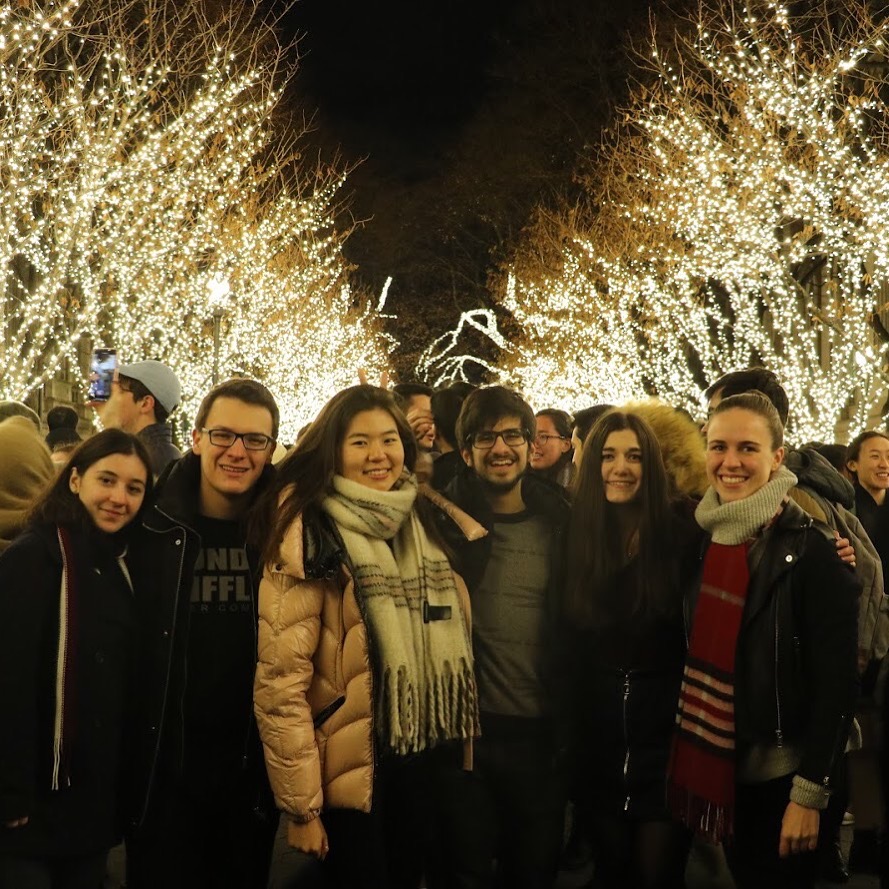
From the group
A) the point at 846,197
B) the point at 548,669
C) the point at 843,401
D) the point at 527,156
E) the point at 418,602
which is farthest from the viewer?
the point at 527,156

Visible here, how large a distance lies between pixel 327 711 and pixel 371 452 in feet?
2.82

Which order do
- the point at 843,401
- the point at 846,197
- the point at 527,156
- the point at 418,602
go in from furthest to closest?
the point at 527,156 → the point at 843,401 → the point at 846,197 → the point at 418,602

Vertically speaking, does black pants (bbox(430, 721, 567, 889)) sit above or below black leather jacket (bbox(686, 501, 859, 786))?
below

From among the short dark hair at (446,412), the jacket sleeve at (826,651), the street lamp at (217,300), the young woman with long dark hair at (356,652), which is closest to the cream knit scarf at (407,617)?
the young woman with long dark hair at (356,652)

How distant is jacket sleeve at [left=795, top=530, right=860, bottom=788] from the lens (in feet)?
13.0

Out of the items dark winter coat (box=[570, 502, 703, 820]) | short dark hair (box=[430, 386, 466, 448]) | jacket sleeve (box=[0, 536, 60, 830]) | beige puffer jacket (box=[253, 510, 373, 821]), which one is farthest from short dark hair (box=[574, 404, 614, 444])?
jacket sleeve (box=[0, 536, 60, 830])

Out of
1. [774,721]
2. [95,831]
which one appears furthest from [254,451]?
[774,721]

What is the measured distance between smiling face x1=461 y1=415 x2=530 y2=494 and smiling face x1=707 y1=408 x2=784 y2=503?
0.82m

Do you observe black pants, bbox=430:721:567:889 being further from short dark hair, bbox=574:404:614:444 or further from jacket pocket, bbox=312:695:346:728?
short dark hair, bbox=574:404:614:444

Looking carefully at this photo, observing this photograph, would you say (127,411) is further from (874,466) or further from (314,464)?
(874,466)

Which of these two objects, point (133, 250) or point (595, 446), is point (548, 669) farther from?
point (133, 250)

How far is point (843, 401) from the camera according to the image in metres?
21.5

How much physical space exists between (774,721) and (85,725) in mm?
2156

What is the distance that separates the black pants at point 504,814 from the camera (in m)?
4.63
